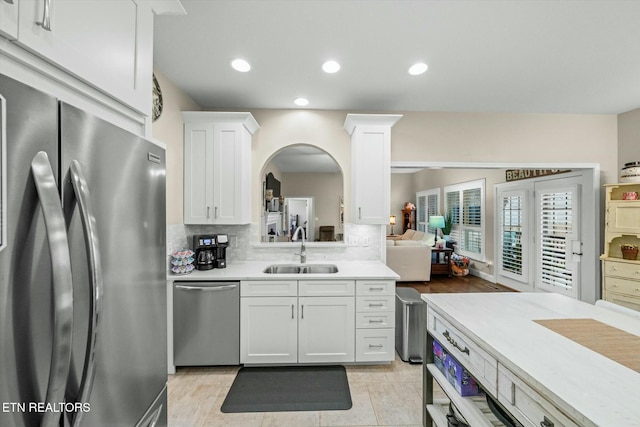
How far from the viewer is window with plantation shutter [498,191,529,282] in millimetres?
4871

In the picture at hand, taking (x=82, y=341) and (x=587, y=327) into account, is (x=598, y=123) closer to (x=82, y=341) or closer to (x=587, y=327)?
(x=587, y=327)

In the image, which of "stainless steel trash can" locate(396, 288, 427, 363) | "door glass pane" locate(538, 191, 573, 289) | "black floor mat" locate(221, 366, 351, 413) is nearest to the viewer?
"black floor mat" locate(221, 366, 351, 413)

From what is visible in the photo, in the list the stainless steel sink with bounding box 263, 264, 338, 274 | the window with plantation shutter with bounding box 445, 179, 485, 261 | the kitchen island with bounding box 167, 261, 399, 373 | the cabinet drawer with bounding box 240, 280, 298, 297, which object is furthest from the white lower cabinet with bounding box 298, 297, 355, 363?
the window with plantation shutter with bounding box 445, 179, 485, 261

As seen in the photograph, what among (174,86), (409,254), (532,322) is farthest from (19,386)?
(409,254)

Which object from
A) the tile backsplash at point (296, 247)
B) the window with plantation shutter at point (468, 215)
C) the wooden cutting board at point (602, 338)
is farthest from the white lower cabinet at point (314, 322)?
the window with plantation shutter at point (468, 215)

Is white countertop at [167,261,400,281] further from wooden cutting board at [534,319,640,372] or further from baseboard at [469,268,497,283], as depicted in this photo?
baseboard at [469,268,497,283]

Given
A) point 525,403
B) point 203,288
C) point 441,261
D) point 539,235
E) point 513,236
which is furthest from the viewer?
point 441,261

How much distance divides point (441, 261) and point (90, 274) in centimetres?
655

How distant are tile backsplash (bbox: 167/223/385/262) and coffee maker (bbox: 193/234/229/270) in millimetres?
286

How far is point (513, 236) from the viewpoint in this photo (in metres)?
5.16

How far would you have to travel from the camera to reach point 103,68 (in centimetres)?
91

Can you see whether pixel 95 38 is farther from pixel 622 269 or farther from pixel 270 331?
pixel 622 269

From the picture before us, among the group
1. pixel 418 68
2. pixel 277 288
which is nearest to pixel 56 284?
pixel 277 288

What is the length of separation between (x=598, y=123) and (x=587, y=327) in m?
3.35
